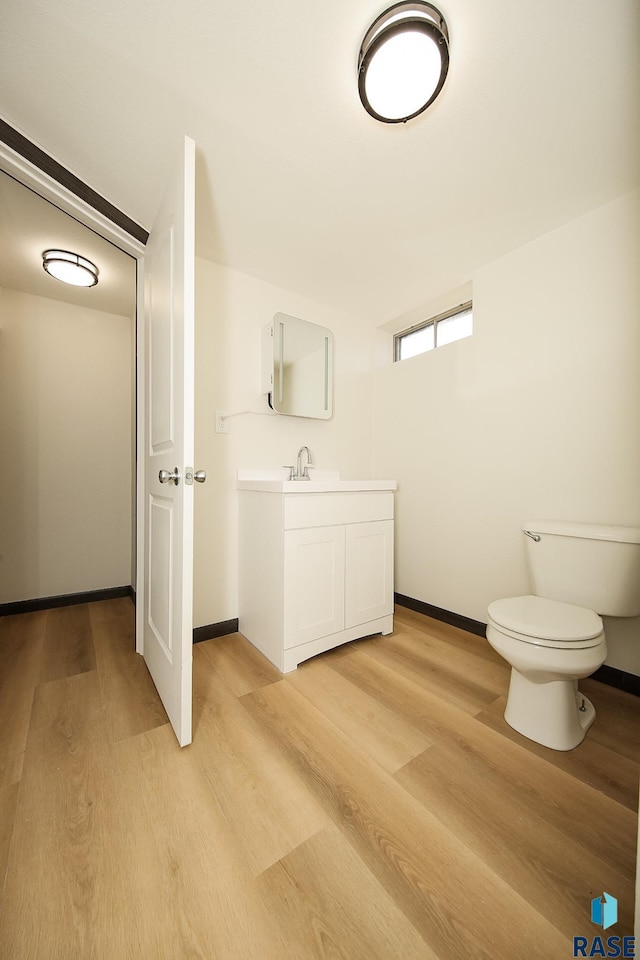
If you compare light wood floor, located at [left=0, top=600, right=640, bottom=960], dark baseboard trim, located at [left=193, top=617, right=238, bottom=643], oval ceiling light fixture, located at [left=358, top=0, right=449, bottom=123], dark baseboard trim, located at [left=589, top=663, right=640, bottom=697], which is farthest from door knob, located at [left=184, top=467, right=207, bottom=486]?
dark baseboard trim, located at [left=589, top=663, right=640, bottom=697]

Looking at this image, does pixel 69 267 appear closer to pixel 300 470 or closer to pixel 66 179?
pixel 66 179

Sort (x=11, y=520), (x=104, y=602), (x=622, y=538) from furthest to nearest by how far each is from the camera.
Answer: (x=104, y=602) → (x=11, y=520) → (x=622, y=538)

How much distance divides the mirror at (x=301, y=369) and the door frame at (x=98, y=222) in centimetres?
71

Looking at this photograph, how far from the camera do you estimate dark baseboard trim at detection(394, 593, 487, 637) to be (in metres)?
1.97

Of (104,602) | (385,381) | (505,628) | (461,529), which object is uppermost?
(385,381)

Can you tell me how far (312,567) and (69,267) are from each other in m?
2.25

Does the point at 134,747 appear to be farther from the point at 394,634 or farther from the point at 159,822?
the point at 394,634

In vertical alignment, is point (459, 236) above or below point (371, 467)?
above

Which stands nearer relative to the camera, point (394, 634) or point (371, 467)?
point (394, 634)

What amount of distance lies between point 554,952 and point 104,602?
111 inches

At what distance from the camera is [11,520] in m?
2.28

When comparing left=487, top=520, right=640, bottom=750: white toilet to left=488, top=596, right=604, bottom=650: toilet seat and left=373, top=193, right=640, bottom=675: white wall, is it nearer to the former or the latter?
left=488, top=596, right=604, bottom=650: toilet seat

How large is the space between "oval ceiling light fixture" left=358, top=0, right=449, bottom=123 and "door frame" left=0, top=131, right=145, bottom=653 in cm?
121

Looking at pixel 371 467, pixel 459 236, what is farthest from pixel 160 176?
pixel 371 467
